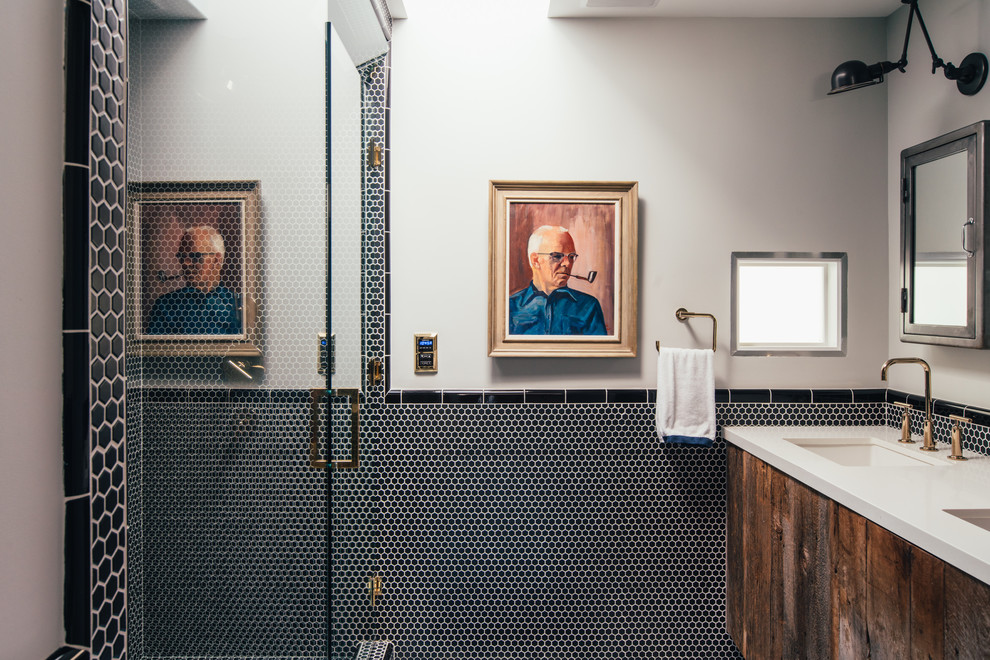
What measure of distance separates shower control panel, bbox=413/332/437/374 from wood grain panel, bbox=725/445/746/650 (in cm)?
126

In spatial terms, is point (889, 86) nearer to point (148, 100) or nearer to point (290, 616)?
point (148, 100)

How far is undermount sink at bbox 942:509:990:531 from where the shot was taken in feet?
3.95

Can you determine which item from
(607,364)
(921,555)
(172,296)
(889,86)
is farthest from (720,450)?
(172,296)

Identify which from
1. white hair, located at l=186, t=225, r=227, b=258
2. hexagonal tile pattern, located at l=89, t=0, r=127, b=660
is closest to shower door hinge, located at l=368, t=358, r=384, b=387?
white hair, located at l=186, t=225, r=227, b=258

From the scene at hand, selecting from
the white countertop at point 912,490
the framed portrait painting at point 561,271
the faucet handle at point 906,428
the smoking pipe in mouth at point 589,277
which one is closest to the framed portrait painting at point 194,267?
the framed portrait painting at point 561,271

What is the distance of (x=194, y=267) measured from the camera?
0.90 meters

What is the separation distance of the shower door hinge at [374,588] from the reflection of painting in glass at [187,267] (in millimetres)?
1408

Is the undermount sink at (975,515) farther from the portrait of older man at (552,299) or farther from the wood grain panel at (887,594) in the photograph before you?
the portrait of older man at (552,299)

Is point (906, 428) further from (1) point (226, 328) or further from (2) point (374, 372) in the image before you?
(1) point (226, 328)

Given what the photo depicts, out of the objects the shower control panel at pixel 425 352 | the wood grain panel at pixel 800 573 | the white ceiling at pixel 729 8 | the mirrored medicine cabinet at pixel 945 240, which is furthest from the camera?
the shower control panel at pixel 425 352

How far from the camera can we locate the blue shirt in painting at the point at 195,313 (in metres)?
0.83

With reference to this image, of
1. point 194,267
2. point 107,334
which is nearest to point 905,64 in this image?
point 194,267

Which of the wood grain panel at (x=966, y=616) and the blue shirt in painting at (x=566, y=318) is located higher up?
the blue shirt in painting at (x=566, y=318)

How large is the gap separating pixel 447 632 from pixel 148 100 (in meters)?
2.04
